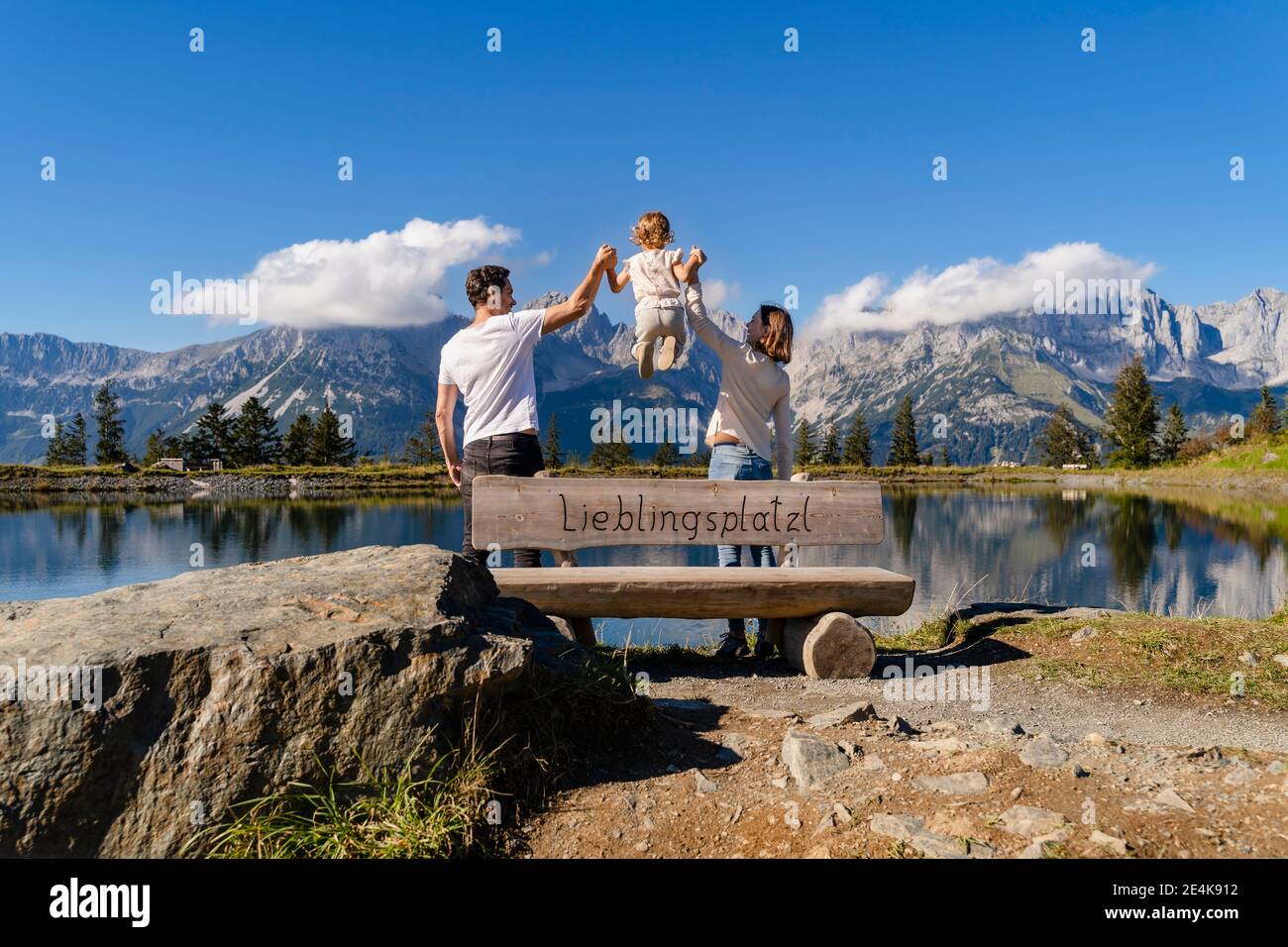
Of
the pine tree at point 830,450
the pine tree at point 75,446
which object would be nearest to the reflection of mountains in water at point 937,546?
the pine tree at point 830,450

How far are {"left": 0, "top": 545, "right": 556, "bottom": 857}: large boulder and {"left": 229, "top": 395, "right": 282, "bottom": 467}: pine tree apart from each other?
10149cm

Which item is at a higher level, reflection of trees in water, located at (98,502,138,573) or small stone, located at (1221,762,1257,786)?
small stone, located at (1221,762,1257,786)

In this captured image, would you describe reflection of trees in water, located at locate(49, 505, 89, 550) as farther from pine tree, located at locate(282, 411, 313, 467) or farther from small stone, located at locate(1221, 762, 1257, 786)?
pine tree, located at locate(282, 411, 313, 467)

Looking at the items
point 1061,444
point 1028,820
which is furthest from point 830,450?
point 1028,820

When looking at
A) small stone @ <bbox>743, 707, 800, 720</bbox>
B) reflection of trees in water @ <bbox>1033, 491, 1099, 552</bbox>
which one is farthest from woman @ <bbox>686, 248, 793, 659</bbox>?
reflection of trees in water @ <bbox>1033, 491, 1099, 552</bbox>

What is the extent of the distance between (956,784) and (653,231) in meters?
4.92

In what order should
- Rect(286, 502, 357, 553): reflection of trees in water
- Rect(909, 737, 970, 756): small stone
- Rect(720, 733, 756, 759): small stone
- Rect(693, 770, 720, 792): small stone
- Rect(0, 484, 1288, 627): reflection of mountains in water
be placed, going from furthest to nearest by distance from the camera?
Rect(286, 502, 357, 553): reflection of trees in water, Rect(0, 484, 1288, 627): reflection of mountains in water, Rect(720, 733, 756, 759): small stone, Rect(909, 737, 970, 756): small stone, Rect(693, 770, 720, 792): small stone

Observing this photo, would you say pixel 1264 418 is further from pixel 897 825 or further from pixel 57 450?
pixel 57 450

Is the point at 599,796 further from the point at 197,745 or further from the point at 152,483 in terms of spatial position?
the point at 152,483

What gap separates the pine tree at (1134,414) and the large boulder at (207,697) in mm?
97755

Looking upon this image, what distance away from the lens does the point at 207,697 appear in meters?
3.46

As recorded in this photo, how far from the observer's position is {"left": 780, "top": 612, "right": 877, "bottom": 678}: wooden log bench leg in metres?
7.20

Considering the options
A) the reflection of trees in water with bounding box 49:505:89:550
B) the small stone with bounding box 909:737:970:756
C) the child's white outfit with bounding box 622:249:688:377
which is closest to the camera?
the small stone with bounding box 909:737:970:756
